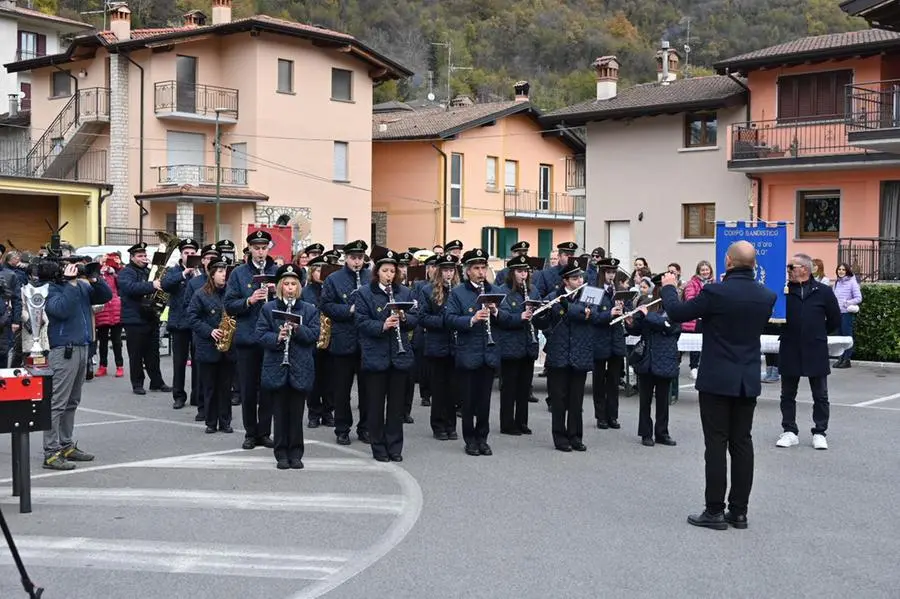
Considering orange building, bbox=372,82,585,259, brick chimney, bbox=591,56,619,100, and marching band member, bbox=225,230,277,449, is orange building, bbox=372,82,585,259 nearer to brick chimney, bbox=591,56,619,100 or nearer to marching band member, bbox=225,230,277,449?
brick chimney, bbox=591,56,619,100

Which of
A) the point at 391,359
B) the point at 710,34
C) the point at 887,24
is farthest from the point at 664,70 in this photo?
the point at 710,34

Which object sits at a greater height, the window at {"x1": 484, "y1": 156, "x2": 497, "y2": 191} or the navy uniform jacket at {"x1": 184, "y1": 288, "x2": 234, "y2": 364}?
the window at {"x1": 484, "y1": 156, "x2": 497, "y2": 191}

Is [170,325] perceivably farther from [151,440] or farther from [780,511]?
[780,511]

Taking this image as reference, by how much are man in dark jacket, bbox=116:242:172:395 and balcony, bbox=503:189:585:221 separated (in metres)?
35.5

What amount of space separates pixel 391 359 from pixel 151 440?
3.05 metres

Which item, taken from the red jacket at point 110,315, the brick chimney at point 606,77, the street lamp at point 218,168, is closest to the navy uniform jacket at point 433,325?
the red jacket at point 110,315

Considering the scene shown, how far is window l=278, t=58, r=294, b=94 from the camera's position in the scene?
43219mm

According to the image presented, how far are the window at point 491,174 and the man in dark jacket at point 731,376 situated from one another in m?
41.5

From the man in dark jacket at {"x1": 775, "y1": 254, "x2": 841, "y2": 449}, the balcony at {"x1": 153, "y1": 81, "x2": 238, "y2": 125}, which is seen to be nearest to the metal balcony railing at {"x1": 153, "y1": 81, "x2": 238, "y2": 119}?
the balcony at {"x1": 153, "y1": 81, "x2": 238, "y2": 125}

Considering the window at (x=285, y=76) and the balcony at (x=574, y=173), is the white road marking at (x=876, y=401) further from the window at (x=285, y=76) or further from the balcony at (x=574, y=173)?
the balcony at (x=574, y=173)

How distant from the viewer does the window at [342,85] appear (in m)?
45.3

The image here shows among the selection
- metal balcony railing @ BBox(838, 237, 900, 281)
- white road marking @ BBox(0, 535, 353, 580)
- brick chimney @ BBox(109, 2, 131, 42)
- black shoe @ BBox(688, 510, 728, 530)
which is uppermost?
brick chimney @ BBox(109, 2, 131, 42)

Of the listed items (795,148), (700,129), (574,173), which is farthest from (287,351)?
(574,173)

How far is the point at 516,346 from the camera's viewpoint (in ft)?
37.8
